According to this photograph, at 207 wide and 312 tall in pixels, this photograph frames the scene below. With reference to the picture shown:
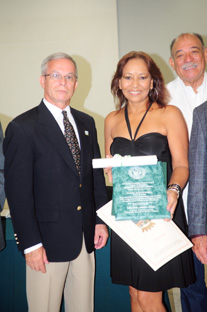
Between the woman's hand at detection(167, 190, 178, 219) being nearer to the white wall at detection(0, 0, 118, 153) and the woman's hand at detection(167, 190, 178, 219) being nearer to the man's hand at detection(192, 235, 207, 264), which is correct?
the man's hand at detection(192, 235, 207, 264)

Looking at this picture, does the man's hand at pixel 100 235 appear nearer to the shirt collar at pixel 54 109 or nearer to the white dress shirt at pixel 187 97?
the shirt collar at pixel 54 109

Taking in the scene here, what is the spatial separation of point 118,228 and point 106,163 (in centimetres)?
35

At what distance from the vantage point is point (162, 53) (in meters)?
4.32

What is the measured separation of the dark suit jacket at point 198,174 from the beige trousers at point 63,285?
0.66 metres

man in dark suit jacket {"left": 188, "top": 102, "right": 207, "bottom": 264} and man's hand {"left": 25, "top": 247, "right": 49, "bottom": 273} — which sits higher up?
man in dark suit jacket {"left": 188, "top": 102, "right": 207, "bottom": 264}

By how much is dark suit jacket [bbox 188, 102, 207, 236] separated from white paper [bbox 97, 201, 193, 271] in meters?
0.12

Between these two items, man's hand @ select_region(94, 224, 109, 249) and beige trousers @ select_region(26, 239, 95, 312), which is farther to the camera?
man's hand @ select_region(94, 224, 109, 249)

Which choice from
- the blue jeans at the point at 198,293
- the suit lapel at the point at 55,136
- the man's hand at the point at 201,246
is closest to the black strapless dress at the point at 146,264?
the man's hand at the point at 201,246

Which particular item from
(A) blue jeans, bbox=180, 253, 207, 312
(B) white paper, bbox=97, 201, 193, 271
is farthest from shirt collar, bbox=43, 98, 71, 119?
(A) blue jeans, bbox=180, 253, 207, 312

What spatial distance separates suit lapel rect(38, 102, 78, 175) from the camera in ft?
5.34

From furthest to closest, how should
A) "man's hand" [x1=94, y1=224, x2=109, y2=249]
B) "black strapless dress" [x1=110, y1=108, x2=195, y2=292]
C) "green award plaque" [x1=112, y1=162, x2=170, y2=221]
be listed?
"man's hand" [x1=94, y1=224, x2=109, y2=249]
"black strapless dress" [x1=110, y1=108, x2=195, y2=292]
"green award plaque" [x1=112, y1=162, x2=170, y2=221]

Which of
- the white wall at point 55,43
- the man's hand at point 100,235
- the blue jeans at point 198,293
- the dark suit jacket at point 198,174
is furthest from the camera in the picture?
the white wall at point 55,43

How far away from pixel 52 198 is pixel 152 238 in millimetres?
564

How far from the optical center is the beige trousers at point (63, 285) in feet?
5.43
